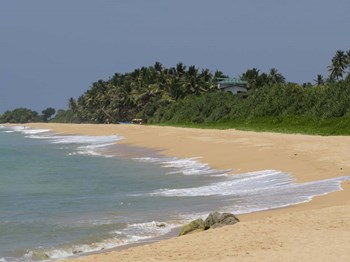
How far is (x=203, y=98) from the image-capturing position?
79.6 metres

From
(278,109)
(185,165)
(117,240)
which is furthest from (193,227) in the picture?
(278,109)

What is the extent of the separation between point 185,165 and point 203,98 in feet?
168

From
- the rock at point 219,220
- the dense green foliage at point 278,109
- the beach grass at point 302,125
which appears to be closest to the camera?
the rock at point 219,220

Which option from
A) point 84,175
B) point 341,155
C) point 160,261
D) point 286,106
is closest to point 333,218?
point 160,261

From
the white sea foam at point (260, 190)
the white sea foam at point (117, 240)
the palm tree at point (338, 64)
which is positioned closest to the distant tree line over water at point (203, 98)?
the palm tree at point (338, 64)

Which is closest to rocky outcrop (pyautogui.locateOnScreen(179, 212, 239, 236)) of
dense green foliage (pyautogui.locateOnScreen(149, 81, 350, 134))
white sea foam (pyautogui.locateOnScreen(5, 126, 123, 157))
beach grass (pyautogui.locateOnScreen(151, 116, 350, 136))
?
beach grass (pyautogui.locateOnScreen(151, 116, 350, 136))

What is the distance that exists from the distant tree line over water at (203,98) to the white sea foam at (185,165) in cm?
1560

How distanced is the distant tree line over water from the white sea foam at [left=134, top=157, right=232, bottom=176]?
1560 centimetres

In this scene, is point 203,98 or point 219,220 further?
point 203,98

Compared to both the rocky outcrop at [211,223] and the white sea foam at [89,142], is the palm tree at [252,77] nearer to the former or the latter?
the white sea foam at [89,142]

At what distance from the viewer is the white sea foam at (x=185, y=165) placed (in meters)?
24.8

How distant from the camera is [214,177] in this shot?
74.7 feet

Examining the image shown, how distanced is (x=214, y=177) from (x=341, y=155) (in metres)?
5.15

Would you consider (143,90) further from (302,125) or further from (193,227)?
(193,227)
